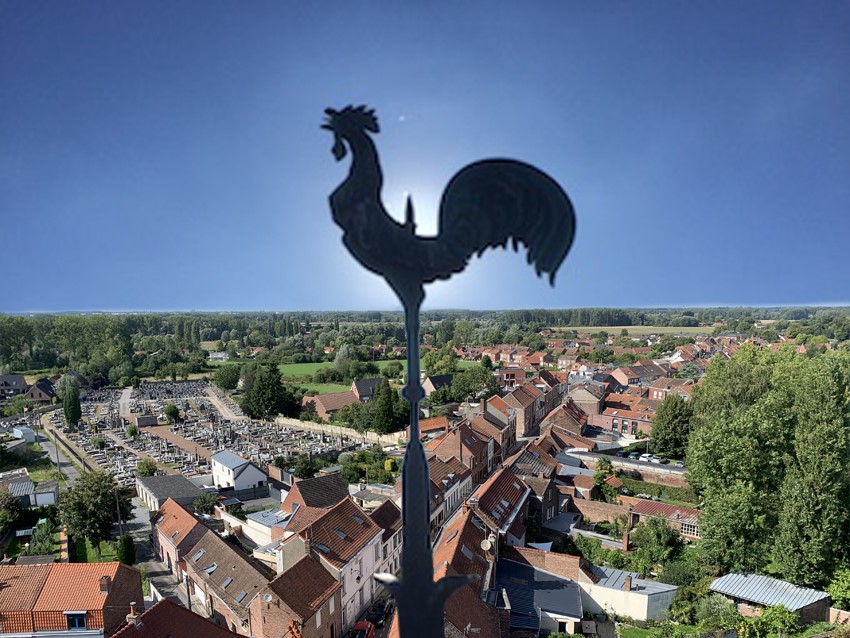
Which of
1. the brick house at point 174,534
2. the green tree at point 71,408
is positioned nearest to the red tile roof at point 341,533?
the brick house at point 174,534

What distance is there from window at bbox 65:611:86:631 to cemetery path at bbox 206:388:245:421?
140 feet

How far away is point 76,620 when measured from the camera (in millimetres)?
15961

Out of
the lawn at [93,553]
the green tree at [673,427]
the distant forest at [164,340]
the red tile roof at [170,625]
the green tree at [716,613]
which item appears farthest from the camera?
the distant forest at [164,340]

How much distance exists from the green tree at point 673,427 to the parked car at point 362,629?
92.8ft

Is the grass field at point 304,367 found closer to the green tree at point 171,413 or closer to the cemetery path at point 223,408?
the cemetery path at point 223,408

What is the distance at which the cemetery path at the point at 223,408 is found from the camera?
191ft

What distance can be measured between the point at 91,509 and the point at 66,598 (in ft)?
28.3

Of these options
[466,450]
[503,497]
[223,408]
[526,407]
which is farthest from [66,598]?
[223,408]

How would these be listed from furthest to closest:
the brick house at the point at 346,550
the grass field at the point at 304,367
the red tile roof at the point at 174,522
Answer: the grass field at the point at 304,367, the red tile roof at the point at 174,522, the brick house at the point at 346,550

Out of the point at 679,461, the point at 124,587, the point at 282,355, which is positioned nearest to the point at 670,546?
the point at 679,461

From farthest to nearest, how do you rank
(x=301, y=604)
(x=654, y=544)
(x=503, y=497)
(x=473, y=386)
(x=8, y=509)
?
(x=473, y=386) → (x=8, y=509) → (x=503, y=497) → (x=654, y=544) → (x=301, y=604)

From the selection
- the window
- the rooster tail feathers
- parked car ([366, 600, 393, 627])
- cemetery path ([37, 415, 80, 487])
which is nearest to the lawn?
the window

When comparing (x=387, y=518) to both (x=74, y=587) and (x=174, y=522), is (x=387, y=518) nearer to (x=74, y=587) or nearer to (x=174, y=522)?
(x=174, y=522)

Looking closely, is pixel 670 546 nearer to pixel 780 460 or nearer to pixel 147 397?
pixel 780 460
